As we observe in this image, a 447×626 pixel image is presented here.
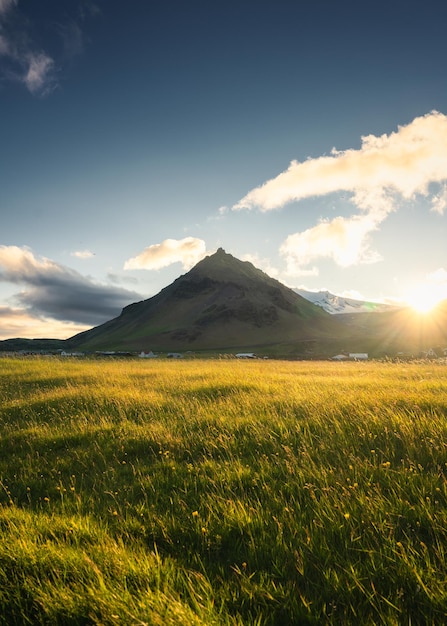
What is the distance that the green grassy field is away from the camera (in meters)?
2.89

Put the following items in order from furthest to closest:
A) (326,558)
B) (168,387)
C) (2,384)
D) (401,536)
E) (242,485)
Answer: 1. (2,384)
2. (168,387)
3. (242,485)
4. (401,536)
5. (326,558)

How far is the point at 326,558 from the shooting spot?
3418 mm

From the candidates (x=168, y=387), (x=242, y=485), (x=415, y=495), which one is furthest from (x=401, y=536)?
(x=168, y=387)

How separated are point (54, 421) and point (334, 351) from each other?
98.7 m

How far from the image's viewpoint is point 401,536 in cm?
375

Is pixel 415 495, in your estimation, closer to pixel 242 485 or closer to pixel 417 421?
pixel 242 485

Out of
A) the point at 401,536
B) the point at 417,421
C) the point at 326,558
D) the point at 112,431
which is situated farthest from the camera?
the point at 112,431

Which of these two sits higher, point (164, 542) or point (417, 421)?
point (417, 421)

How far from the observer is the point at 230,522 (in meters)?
4.13

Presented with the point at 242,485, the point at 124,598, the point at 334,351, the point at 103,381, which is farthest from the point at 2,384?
the point at 334,351

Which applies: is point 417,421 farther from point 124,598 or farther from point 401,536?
point 124,598

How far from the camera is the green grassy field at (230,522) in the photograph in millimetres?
2891

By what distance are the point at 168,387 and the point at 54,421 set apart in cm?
564

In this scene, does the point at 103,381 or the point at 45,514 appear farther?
the point at 103,381
